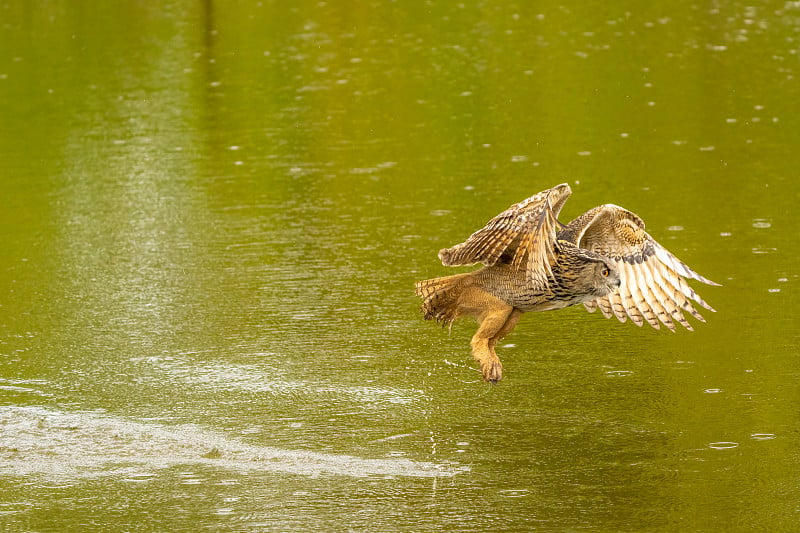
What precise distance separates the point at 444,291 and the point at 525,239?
64 cm

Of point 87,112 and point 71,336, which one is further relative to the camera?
point 87,112

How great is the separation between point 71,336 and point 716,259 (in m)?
4.86

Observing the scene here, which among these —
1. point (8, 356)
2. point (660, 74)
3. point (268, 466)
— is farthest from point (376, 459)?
point (660, 74)

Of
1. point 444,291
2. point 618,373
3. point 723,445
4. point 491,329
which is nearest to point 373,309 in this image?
point 618,373

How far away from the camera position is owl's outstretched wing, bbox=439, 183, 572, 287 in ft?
24.3

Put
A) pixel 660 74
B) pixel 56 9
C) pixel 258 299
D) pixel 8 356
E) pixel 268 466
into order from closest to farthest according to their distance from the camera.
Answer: pixel 268 466, pixel 8 356, pixel 258 299, pixel 660 74, pixel 56 9

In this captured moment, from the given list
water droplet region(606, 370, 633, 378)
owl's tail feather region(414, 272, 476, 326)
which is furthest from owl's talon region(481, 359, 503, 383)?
water droplet region(606, 370, 633, 378)

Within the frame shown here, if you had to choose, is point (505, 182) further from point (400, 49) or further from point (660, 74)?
point (400, 49)

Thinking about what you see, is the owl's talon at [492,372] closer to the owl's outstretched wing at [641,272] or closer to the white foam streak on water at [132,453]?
the white foam streak on water at [132,453]

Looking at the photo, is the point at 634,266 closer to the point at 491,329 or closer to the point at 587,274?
the point at 587,274

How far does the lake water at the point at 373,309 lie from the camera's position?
7.27 metres

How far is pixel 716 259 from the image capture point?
448 inches

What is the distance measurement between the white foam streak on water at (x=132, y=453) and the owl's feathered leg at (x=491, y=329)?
569mm

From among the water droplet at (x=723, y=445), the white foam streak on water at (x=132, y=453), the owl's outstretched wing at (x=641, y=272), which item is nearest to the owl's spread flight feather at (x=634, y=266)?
the owl's outstretched wing at (x=641, y=272)
